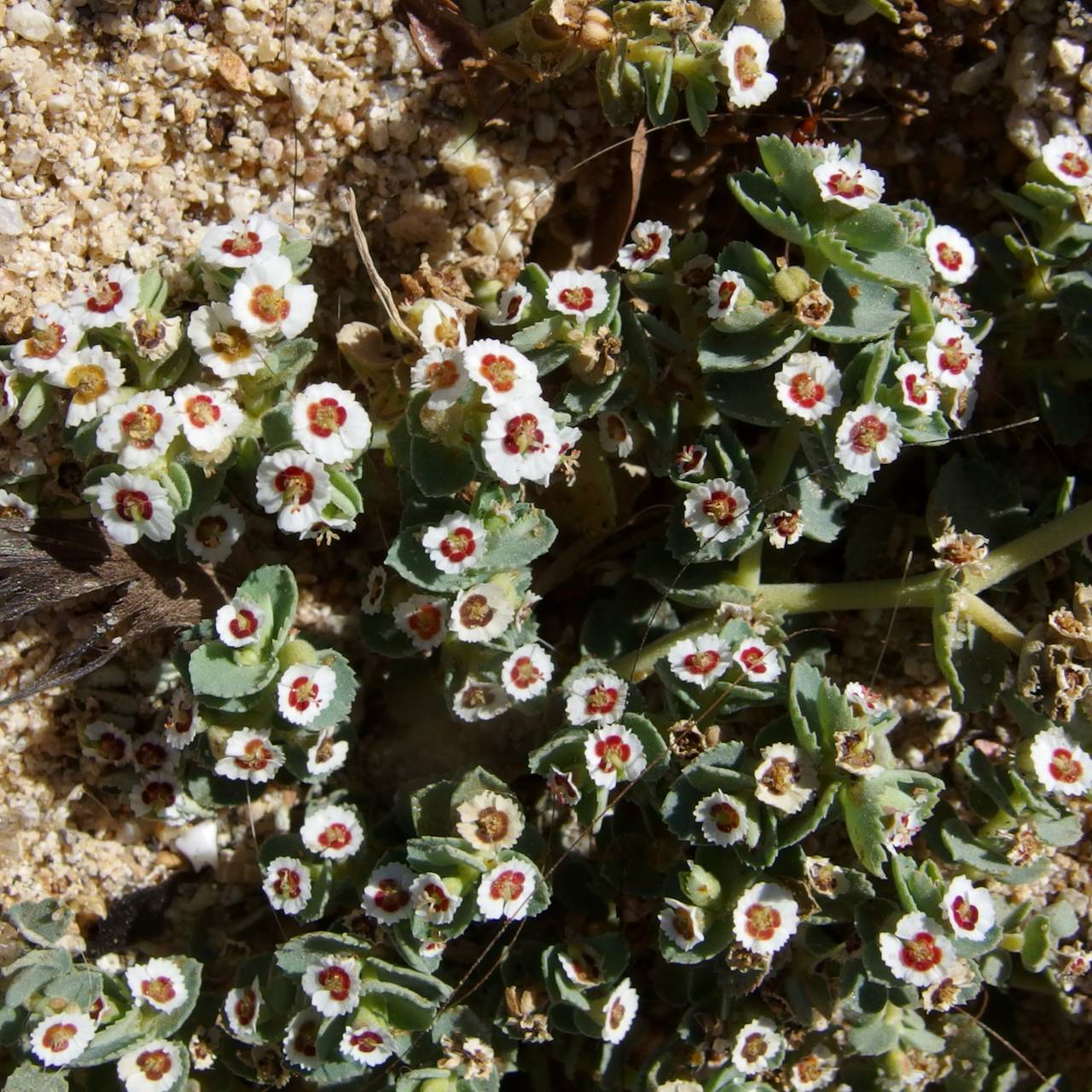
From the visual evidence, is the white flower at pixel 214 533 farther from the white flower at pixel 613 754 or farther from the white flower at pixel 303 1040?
the white flower at pixel 303 1040

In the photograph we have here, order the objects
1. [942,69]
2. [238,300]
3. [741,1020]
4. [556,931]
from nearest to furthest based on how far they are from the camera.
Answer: [238,300], [741,1020], [556,931], [942,69]

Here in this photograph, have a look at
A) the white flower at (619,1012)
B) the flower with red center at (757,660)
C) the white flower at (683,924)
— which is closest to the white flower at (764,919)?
the white flower at (683,924)

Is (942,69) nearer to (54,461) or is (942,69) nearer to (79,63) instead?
(79,63)

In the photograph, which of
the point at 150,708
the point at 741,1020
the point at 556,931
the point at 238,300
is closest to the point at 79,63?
the point at 238,300

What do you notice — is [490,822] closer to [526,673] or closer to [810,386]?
[526,673]

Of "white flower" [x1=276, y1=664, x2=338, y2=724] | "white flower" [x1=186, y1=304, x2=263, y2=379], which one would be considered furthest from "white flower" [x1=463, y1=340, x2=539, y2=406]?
"white flower" [x1=276, y1=664, x2=338, y2=724]

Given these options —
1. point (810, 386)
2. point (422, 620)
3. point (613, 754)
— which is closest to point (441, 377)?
point (422, 620)
